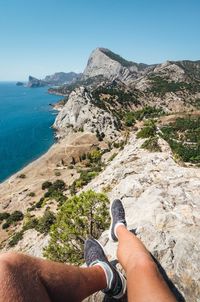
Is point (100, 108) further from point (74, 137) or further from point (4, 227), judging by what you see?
point (4, 227)

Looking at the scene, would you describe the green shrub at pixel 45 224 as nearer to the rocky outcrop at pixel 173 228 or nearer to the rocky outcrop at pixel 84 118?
the rocky outcrop at pixel 173 228

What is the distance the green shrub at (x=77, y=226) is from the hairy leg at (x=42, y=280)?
874 cm

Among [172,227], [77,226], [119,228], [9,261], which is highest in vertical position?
[9,261]

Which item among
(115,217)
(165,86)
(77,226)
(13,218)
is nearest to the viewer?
(115,217)

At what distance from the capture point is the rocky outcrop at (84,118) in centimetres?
10050

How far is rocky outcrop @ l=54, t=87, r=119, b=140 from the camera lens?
3957 inches

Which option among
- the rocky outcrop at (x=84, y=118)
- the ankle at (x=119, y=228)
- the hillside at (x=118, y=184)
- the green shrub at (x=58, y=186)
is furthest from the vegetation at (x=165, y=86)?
the ankle at (x=119, y=228)

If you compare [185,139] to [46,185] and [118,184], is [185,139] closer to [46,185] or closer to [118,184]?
[46,185]

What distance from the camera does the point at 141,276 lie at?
224 inches

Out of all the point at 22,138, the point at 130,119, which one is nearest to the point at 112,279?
the point at 130,119

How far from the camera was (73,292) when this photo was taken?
5.70 m

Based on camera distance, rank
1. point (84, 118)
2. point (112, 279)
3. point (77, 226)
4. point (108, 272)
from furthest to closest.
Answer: point (84, 118) < point (77, 226) < point (108, 272) < point (112, 279)

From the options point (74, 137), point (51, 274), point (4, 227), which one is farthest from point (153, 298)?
point (74, 137)

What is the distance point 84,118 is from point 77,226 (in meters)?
94.7
